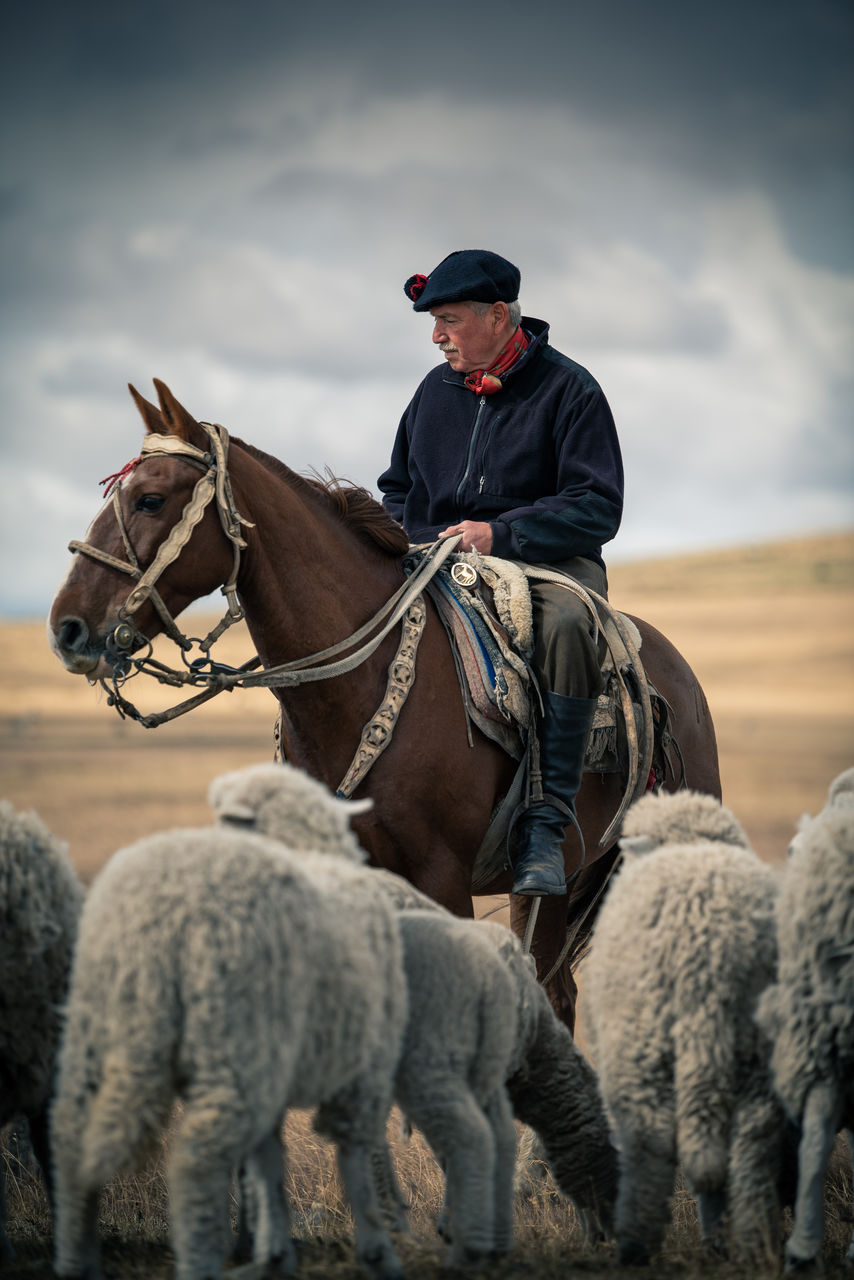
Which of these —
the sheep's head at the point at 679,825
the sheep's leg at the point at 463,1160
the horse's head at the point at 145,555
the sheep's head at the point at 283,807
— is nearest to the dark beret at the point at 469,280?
the horse's head at the point at 145,555

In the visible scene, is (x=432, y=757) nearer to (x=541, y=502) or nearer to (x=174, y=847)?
(x=541, y=502)

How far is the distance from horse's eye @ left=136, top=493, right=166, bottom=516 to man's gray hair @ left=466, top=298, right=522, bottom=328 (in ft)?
7.16

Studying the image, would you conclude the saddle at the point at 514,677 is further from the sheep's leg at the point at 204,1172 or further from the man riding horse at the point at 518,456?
the sheep's leg at the point at 204,1172

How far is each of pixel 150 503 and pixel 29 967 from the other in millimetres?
2112

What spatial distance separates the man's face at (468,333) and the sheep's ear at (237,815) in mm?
3849

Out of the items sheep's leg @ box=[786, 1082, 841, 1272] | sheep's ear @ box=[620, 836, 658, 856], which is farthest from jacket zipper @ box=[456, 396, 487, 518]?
sheep's leg @ box=[786, 1082, 841, 1272]

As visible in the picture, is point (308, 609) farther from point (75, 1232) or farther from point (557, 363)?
point (75, 1232)

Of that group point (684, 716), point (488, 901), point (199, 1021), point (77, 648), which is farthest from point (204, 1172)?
point (488, 901)

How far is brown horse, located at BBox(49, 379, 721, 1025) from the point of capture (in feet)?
16.9

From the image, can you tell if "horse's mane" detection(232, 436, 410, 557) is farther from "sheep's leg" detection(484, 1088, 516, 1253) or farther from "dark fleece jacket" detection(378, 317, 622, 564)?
"sheep's leg" detection(484, 1088, 516, 1253)

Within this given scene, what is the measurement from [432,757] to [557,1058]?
170 cm

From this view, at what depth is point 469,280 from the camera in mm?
6629

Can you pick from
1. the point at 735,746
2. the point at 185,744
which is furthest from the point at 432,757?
the point at 185,744

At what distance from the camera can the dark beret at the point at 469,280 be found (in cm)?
663
